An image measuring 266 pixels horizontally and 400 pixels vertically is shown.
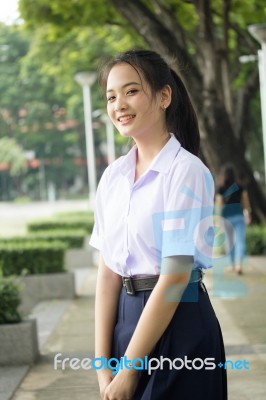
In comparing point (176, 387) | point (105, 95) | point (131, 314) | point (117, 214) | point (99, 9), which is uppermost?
point (99, 9)

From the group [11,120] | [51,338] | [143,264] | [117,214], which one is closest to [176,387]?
[143,264]

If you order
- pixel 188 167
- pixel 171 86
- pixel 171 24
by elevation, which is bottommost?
pixel 188 167

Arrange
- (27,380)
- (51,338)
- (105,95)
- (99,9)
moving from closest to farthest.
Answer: (105,95)
(27,380)
(51,338)
(99,9)

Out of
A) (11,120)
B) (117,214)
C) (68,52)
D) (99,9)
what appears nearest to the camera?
(117,214)

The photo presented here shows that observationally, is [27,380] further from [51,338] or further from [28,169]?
[28,169]

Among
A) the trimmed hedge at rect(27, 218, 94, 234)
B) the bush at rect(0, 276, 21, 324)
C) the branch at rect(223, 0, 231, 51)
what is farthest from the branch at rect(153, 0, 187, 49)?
the bush at rect(0, 276, 21, 324)

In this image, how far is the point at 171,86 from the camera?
2863mm

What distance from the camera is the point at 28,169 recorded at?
6712 centimetres

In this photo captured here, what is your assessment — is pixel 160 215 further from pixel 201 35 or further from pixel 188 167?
pixel 201 35

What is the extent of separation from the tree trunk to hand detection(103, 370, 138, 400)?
37.2 feet

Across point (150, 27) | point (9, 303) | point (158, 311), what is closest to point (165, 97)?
point (158, 311)

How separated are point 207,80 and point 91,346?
28.1ft

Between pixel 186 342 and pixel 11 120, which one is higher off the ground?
pixel 11 120

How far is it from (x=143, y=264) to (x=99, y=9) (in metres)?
13.3
